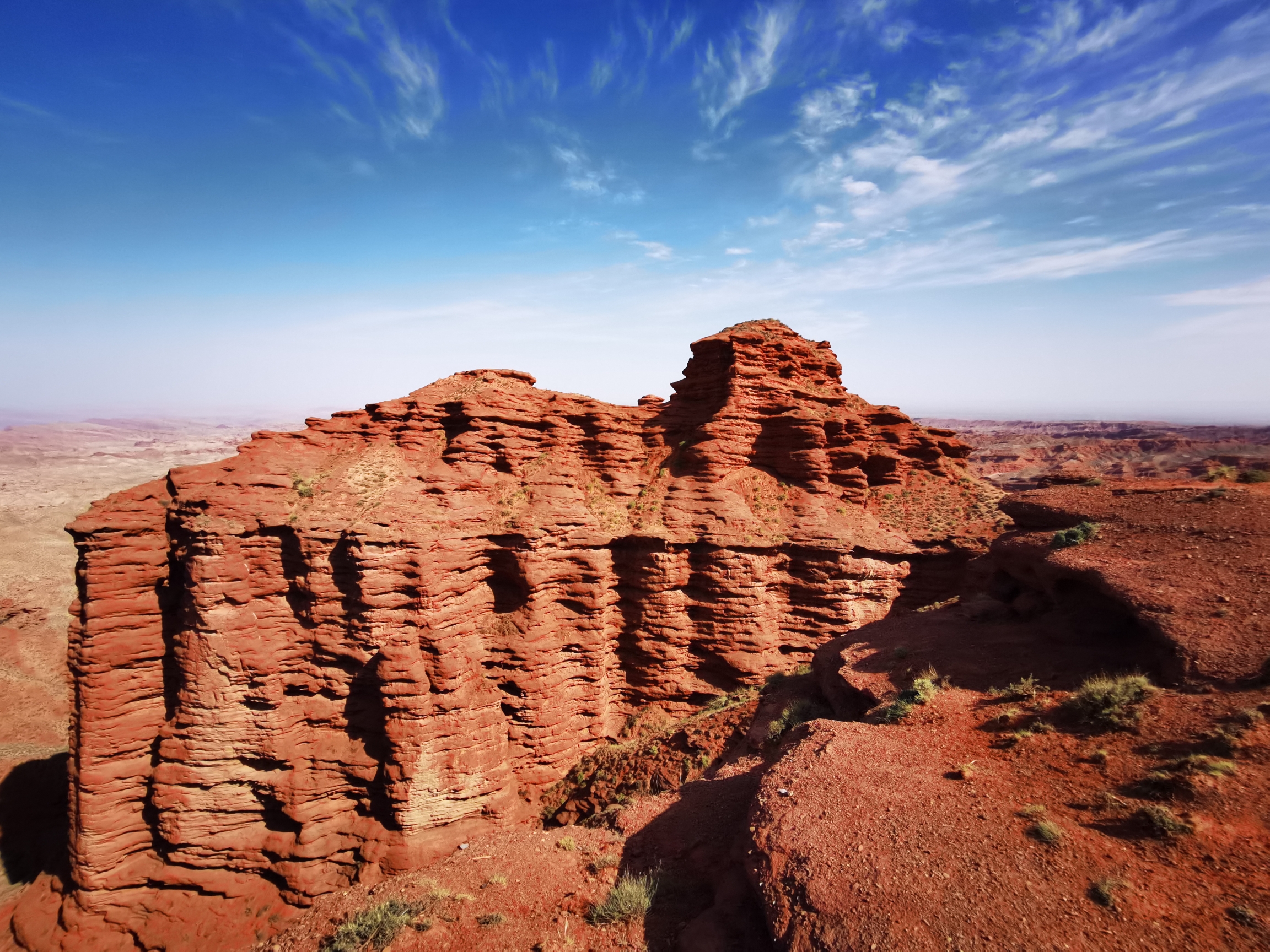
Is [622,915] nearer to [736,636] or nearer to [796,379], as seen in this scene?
[736,636]

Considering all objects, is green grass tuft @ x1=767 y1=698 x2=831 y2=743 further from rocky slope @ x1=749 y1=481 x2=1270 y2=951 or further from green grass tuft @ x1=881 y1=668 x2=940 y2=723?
green grass tuft @ x1=881 y1=668 x2=940 y2=723

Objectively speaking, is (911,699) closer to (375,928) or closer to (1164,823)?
(1164,823)

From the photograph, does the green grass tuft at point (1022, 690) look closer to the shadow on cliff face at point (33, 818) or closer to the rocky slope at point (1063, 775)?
the rocky slope at point (1063, 775)

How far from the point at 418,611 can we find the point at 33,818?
758 inches

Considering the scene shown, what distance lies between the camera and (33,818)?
21016 mm

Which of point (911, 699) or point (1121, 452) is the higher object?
point (1121, 452)

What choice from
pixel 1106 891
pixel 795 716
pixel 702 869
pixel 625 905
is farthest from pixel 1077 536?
pixel 625 905

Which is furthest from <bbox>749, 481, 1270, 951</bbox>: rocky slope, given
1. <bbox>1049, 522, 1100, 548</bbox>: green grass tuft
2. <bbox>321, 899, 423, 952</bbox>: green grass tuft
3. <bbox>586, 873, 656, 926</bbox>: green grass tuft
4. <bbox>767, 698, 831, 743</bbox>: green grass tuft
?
<bbox>321, 899, 423, 952</bbox>: green grass tuft

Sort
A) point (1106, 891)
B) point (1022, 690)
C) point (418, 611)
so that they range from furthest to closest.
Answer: point (418, 611)
point (1022, 690)
point (1106, 891)

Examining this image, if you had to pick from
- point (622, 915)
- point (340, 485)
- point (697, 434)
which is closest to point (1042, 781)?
point (622, 915)

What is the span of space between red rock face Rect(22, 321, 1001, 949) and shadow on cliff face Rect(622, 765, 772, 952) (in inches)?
362

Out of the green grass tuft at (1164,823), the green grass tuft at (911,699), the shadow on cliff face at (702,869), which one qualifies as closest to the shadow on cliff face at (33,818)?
the shadow on cliff face at (702,869)

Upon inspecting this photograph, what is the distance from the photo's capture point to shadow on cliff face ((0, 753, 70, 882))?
18938 millimetres

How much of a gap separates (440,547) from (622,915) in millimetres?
12550
